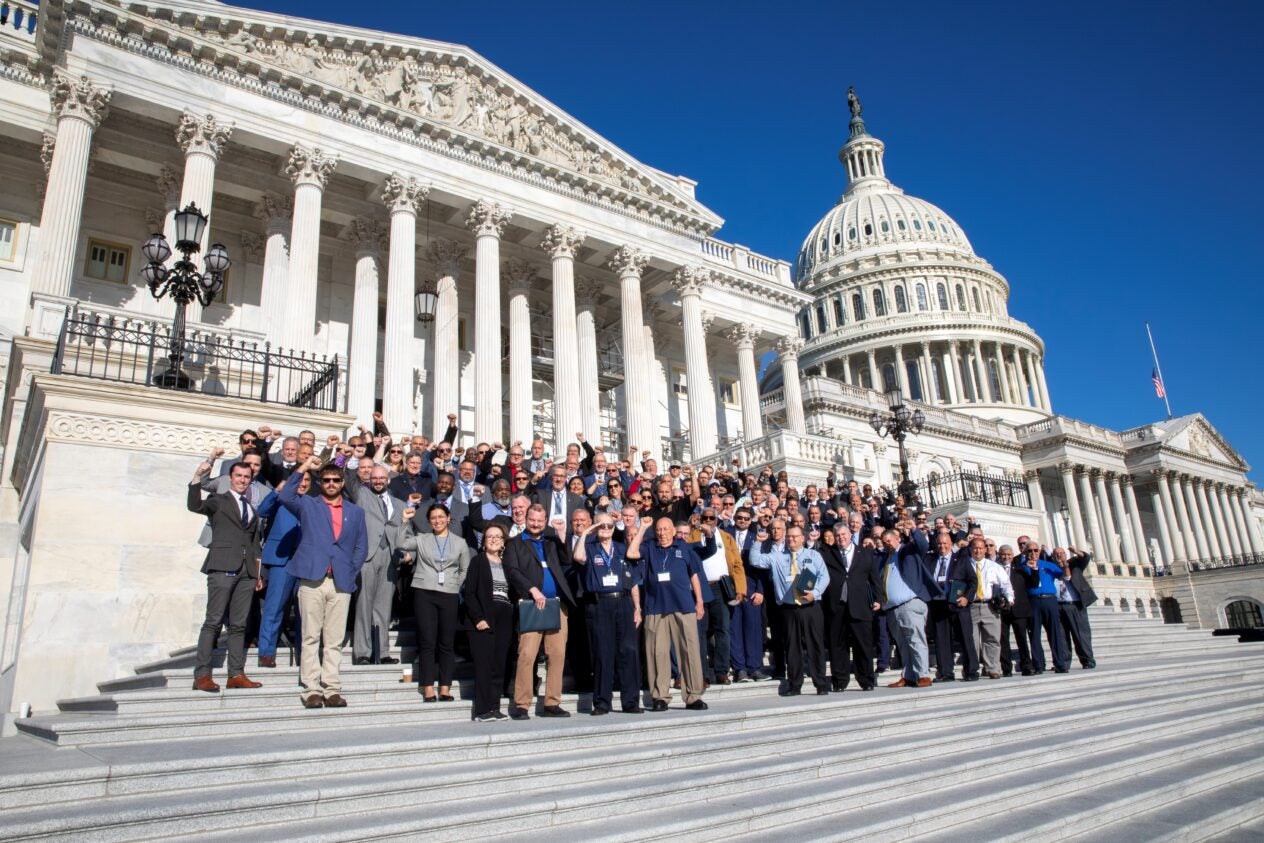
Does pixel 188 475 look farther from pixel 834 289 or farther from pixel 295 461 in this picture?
pixel 834 289

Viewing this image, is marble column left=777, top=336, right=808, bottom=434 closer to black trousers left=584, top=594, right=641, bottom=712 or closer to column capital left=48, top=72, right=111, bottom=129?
column capital left=48, top=72, right=111, bottom=129

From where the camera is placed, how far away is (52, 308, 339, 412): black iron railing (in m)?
12.3

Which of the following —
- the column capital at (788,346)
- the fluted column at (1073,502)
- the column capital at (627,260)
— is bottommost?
the fluted column at (1073,502)

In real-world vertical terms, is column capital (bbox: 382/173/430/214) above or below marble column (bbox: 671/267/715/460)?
above

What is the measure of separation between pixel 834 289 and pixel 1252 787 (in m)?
83.4

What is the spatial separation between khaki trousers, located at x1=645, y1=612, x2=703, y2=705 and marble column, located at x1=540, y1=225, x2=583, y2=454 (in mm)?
15900

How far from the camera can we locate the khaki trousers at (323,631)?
7203 mm

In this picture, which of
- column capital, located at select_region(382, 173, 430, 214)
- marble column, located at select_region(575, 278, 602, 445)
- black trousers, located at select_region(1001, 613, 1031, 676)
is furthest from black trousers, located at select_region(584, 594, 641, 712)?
column capital, located at select_region(382, 173, 430, 214)

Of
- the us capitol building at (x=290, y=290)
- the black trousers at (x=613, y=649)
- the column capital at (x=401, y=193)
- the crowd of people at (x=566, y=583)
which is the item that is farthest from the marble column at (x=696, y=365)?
the black trousers at (x=613, y=649)

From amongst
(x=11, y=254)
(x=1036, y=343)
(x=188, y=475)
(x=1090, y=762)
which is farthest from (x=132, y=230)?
(x=1036, y=343)

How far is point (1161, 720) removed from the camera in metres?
9.91

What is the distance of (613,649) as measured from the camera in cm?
820

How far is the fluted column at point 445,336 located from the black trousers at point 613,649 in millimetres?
16081

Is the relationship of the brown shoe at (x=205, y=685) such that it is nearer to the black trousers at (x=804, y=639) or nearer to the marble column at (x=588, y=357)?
the black trousers at (x=804, y=639)
